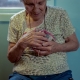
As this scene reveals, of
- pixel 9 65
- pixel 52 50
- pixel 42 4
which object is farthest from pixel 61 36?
pixel 9 65

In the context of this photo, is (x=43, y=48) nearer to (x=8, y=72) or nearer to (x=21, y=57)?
(x=21, y=57)

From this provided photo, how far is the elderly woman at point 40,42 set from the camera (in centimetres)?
128

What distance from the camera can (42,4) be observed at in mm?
1298

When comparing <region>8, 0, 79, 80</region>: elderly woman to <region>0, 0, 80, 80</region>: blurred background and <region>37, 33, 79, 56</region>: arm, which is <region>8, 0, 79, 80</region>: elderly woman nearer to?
<region>37, 33, 79, 56</region>: arm

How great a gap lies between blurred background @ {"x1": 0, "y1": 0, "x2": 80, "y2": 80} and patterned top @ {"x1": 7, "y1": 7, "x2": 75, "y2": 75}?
0.59 ft

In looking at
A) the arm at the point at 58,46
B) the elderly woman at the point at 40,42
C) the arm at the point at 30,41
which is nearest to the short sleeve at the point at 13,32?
the elderly woman at the point at 40,42

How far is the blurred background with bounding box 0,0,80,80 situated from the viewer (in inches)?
61.6

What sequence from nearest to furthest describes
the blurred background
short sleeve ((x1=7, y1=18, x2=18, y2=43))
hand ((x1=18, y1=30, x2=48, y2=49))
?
hand ((x1=18, y1=30, x2=48, y2=49))
short sleeve ((x1=7, y1=18, x2=18, y2=43))
the blurred background

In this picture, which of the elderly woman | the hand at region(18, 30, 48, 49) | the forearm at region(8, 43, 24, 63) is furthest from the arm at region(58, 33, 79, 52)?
the forearm at region(8, 43, 24, 63)

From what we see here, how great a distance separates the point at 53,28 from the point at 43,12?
0.13 metres

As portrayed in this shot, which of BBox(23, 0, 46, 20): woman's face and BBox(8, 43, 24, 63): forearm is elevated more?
BBox(23, 0, 46, 20): woman's face

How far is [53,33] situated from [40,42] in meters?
0.15

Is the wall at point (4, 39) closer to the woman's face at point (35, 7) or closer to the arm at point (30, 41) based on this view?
the woman's face at point (35, 7)

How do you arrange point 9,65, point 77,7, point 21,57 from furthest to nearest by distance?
1. point 9,65
2. point 77,7
3. point 21,57
